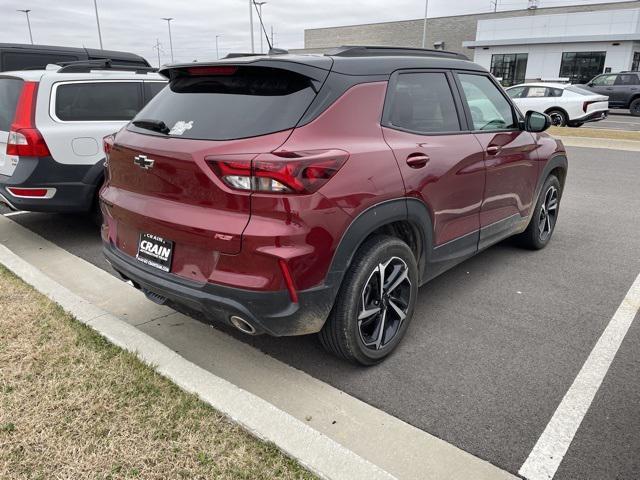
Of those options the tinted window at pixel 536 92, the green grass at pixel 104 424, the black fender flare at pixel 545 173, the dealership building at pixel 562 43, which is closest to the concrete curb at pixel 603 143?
the tinted window at pixel 536 92

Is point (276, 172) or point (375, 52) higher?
point (375, 52)

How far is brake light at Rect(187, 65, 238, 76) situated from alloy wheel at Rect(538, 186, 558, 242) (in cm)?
354

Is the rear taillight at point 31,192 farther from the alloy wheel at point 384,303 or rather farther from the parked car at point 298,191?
the alloy wheel at point 384,303

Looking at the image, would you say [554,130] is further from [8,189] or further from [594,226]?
[8,189]

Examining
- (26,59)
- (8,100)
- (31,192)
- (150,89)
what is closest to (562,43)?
(26,59)

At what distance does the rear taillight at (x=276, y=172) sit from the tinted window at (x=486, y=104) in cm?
178

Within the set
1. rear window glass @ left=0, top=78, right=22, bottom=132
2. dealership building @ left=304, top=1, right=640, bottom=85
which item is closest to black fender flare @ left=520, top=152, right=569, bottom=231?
rear window glass @ left=0, top=78, right=22, bottom=132

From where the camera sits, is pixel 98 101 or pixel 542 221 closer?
pixel 542 221

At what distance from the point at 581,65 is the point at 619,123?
1874 cm

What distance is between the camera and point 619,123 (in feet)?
62.8

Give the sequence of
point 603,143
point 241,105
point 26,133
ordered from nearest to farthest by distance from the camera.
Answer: point 241,105, point 26,133, point 603,143

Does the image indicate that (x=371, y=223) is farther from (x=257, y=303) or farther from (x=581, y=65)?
(x=581, y=65)

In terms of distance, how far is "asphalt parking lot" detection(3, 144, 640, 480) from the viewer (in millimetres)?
2545

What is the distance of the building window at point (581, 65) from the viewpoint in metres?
34.3
